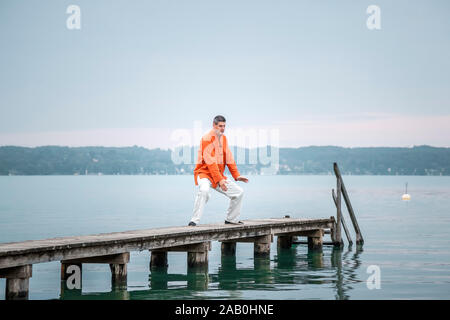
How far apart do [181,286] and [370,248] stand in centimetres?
1228

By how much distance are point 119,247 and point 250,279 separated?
4417 millimetres

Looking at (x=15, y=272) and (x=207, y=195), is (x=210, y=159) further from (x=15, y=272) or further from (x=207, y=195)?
(x=15, y=272)

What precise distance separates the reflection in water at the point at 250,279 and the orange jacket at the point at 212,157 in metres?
2.34

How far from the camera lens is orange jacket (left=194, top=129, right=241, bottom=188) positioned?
15.3 meters

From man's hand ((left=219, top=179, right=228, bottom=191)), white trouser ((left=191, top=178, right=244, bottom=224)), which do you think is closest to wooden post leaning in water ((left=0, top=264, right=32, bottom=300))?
white trouser ((left=191, top=178, right=244, bottom=224))

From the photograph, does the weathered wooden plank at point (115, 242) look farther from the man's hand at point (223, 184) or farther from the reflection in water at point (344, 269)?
the reflection in water at point (344, 269)

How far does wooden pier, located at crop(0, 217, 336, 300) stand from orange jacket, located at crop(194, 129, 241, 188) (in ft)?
4.08

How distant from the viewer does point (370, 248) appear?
26.5 m

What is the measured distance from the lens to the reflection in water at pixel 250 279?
14.9 m

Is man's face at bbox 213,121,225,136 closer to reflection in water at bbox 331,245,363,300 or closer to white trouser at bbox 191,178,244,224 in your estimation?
white trouser at bbox 191,178,244,224

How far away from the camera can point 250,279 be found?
56.7 feet
